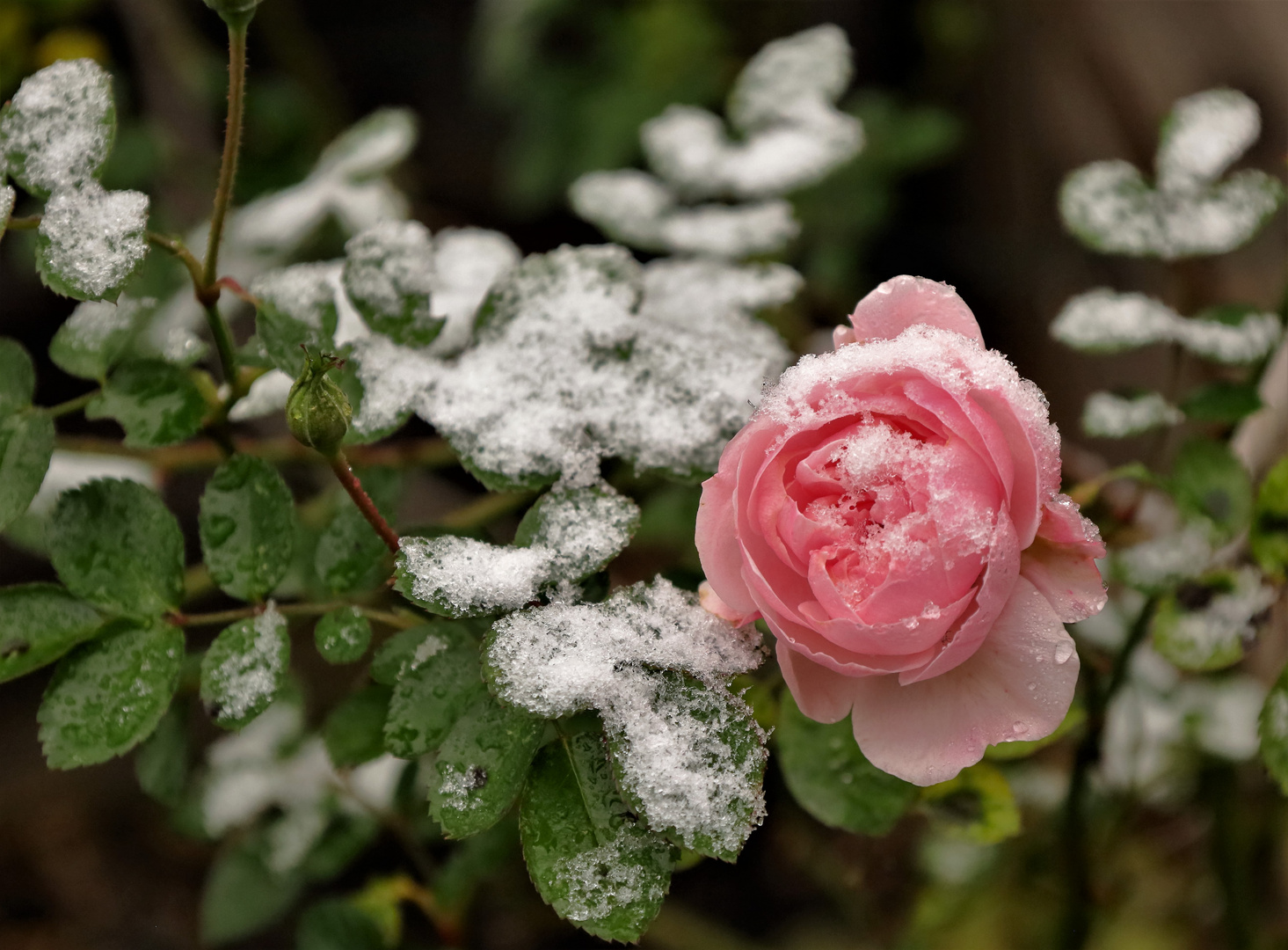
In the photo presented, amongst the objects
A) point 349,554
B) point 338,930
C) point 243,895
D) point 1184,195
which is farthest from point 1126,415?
point 243,895

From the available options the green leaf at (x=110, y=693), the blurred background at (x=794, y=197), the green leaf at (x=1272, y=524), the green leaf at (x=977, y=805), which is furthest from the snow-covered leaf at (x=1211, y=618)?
the green leaf at (x=110, y=693)

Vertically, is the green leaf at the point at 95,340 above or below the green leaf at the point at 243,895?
above

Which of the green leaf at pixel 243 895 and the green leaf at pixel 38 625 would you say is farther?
the green leaf at pixel 243 895

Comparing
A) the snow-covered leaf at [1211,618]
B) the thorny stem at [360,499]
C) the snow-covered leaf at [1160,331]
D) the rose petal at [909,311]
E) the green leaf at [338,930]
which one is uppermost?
the rose petal at [909,311]

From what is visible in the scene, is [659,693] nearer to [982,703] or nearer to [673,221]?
[982,703]

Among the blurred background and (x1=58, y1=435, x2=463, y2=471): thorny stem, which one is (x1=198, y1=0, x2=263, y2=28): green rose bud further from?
the blurred background

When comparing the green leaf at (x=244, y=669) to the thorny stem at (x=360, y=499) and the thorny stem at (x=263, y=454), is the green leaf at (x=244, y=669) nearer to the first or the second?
the thorny stem at (x=360, y=499)

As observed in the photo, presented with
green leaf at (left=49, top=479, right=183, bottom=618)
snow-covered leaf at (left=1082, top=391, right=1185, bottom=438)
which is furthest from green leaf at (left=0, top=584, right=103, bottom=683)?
snow-covered leaf at (left=1082, top=391, right=1185, bottom=438)
